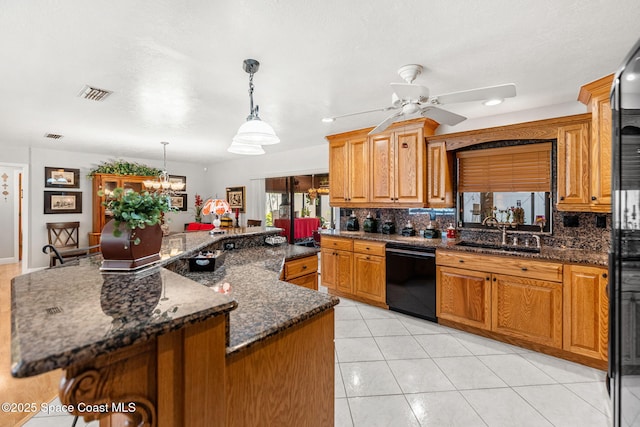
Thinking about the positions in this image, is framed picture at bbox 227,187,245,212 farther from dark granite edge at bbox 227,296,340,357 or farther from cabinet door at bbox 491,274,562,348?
dark granite edge at bbox 227,296,340,357

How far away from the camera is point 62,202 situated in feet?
19.4

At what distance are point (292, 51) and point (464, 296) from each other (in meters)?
2.83

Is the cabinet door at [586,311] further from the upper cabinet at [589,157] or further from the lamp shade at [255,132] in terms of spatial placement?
the lamp shade at [255,132]

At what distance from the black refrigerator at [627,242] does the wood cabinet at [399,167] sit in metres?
2.03

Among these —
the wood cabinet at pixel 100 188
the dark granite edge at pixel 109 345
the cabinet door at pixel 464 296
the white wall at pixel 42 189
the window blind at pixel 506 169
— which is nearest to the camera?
the dark granite edge at pixel 109 345

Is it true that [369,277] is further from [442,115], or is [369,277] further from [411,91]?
[411,91]

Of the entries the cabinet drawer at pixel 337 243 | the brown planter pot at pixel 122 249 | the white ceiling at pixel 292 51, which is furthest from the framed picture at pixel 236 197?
the brown planter pot at pixel 122 249

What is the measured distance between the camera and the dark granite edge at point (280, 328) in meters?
0.98

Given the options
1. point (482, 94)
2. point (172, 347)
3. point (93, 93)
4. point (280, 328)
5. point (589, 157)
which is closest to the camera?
point (172, 347)

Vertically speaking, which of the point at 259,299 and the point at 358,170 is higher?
the point at 358,170

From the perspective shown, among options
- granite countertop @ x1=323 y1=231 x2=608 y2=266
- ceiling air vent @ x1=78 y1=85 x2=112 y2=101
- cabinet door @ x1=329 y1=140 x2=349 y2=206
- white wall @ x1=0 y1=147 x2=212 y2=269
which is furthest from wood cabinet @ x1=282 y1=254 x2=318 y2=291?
white wall @ x1=0 y1=147 x2=212 y2=269

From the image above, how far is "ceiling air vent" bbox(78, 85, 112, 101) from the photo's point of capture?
8.87 ft

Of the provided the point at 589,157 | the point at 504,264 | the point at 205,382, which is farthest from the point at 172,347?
the point at 589,157

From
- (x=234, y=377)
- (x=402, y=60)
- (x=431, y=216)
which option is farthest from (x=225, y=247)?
(x=431, y=216)
